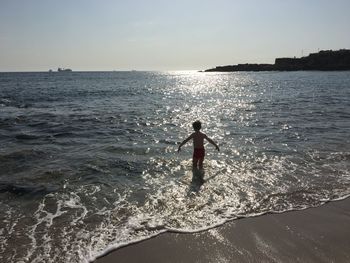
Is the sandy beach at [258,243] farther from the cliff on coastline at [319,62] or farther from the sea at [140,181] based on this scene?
the cliff on coastline at [319,62]

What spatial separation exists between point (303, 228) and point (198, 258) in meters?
2.40

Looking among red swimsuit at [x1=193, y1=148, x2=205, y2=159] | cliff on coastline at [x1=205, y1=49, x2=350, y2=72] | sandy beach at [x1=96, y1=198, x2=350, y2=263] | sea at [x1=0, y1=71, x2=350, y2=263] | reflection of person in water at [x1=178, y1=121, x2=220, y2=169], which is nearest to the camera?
sandy beach at [x1=96, y1=198, x2=350, y2=263]

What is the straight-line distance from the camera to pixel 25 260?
20.6 feet

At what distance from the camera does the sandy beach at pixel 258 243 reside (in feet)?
20.1

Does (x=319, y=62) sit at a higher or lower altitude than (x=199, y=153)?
higher

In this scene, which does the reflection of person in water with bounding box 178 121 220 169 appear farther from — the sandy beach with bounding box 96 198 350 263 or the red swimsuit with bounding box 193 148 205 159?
the sandy beach with bounding box 96 198 350 263

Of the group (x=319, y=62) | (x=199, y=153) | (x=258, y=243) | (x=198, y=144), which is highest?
(x=198, y=144)

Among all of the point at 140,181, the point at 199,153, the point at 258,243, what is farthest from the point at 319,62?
the point at 258,243

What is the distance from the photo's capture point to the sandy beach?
6125mm

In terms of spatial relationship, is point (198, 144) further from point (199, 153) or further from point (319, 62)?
point (319, 62)

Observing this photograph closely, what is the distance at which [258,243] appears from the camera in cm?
660

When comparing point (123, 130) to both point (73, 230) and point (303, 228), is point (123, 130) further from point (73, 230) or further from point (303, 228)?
point (303, 228)

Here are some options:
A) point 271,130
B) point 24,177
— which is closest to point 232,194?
point 24,177

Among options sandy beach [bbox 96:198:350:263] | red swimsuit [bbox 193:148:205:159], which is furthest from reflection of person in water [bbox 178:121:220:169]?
sandy beach [bbox 96:198:350:263]
